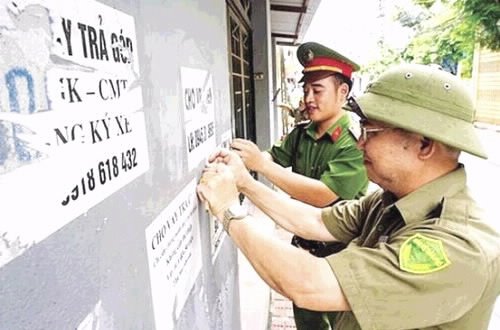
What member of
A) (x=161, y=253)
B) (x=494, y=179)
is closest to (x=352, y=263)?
(x=161, y=253)

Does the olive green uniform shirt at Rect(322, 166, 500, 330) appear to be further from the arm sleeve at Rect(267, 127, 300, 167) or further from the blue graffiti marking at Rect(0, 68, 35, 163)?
the arm sleeve at Rect(267, 127, 300, 167)

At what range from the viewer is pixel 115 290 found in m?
0.75

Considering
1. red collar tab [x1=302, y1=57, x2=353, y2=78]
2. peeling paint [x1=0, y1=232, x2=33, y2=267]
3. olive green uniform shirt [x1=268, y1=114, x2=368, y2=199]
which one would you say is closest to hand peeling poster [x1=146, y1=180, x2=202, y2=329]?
peeling paint [x1=0, y1=232, x2=33, y2=267]

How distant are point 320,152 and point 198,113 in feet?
3.58

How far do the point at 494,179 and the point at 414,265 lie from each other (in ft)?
28.5

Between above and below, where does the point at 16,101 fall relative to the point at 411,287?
above

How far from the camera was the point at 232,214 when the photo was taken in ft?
4.35

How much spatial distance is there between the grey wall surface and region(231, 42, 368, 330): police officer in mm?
615

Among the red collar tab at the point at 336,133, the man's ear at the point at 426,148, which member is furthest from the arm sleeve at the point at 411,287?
the red collar tab at the point at 336,133

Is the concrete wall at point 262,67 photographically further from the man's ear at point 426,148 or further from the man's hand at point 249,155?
the man's ear at point 426,148

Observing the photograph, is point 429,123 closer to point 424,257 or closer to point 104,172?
point 424,257

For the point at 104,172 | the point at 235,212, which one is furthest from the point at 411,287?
the point at 104,172

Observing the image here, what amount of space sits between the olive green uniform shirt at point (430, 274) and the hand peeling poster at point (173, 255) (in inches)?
16.7

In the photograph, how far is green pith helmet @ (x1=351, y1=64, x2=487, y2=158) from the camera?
1161mm
